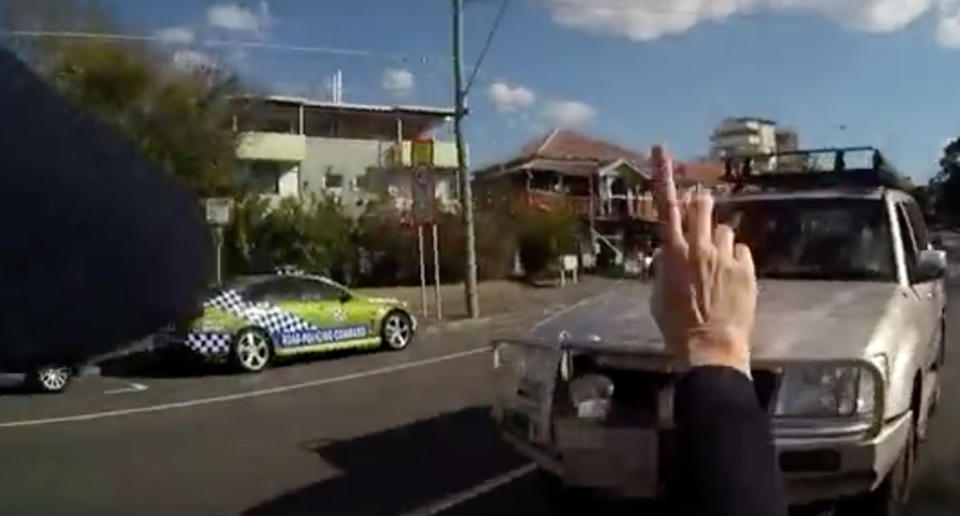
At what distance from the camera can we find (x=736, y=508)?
62.7 inches

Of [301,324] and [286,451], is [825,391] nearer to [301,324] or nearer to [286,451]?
[286,451]

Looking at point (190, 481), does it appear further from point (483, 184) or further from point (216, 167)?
point (483, 184)

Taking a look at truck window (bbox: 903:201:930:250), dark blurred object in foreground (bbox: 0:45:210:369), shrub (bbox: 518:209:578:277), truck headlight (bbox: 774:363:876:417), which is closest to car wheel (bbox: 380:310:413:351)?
truck window (bbox: 903:201:930:250)

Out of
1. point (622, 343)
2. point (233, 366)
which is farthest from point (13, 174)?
point (233, 366)

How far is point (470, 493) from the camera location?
23.9 ft

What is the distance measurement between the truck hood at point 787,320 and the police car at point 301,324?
9636 millimetres

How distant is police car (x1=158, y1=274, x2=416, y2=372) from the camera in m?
16.6

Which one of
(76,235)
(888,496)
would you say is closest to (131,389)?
(888,496)

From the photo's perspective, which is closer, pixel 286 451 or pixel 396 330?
pixel 286 451

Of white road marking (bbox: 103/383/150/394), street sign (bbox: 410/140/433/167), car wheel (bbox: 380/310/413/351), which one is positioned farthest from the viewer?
street sign (bbox: 410/140/433/167)

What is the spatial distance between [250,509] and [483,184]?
1568 inches

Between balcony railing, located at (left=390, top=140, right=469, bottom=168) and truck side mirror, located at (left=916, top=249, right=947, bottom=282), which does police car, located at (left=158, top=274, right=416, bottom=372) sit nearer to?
balcony railing, located at (left=390, top=140, right=469, bottom=168)

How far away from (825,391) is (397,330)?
14432mm

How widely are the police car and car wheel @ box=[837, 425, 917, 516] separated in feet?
33.9
